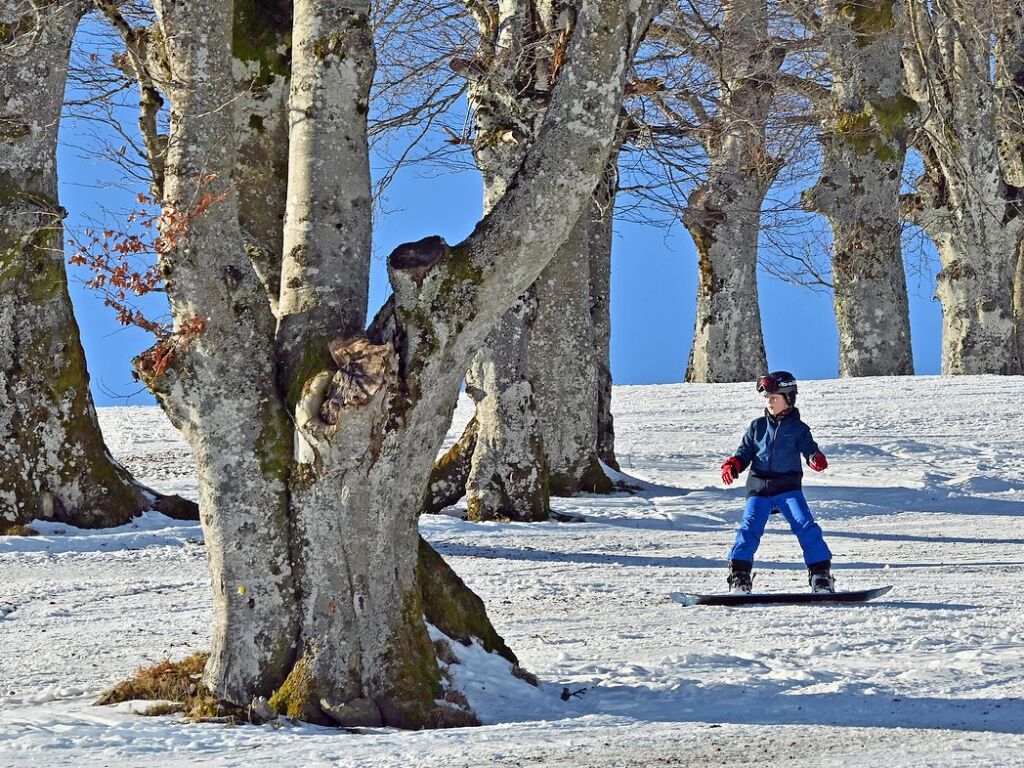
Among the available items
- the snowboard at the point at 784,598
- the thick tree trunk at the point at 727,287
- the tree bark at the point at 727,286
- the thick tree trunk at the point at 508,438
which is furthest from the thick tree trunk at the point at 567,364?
the thick tree trunk at the point at 727,287

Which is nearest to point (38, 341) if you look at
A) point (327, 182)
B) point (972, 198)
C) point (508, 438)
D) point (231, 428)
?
point (508, 438)

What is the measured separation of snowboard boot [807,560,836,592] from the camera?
884cm

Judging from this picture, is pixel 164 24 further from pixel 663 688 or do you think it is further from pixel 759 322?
pixel 759 322

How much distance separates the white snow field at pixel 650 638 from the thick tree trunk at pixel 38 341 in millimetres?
376

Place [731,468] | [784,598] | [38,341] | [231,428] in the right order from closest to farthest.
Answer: [231,428] < [784,598] < [731,468] < [38,341]

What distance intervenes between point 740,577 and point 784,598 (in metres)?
0.45

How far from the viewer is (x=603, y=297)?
1677 cm

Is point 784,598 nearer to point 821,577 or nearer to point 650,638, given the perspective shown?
point 821,577

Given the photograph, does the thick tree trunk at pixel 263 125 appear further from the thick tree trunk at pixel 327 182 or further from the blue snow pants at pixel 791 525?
the blue snow pants at pixel 791 525

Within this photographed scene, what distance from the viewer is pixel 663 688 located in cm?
632

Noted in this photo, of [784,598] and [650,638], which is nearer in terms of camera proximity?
[650,638]

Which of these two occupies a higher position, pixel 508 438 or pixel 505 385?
pixel 505 385

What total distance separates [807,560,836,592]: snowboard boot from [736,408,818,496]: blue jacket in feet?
1.86

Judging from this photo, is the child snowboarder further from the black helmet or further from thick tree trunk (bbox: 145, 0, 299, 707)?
thick tree trunk (bbox: 145, 0, 299, 707)
